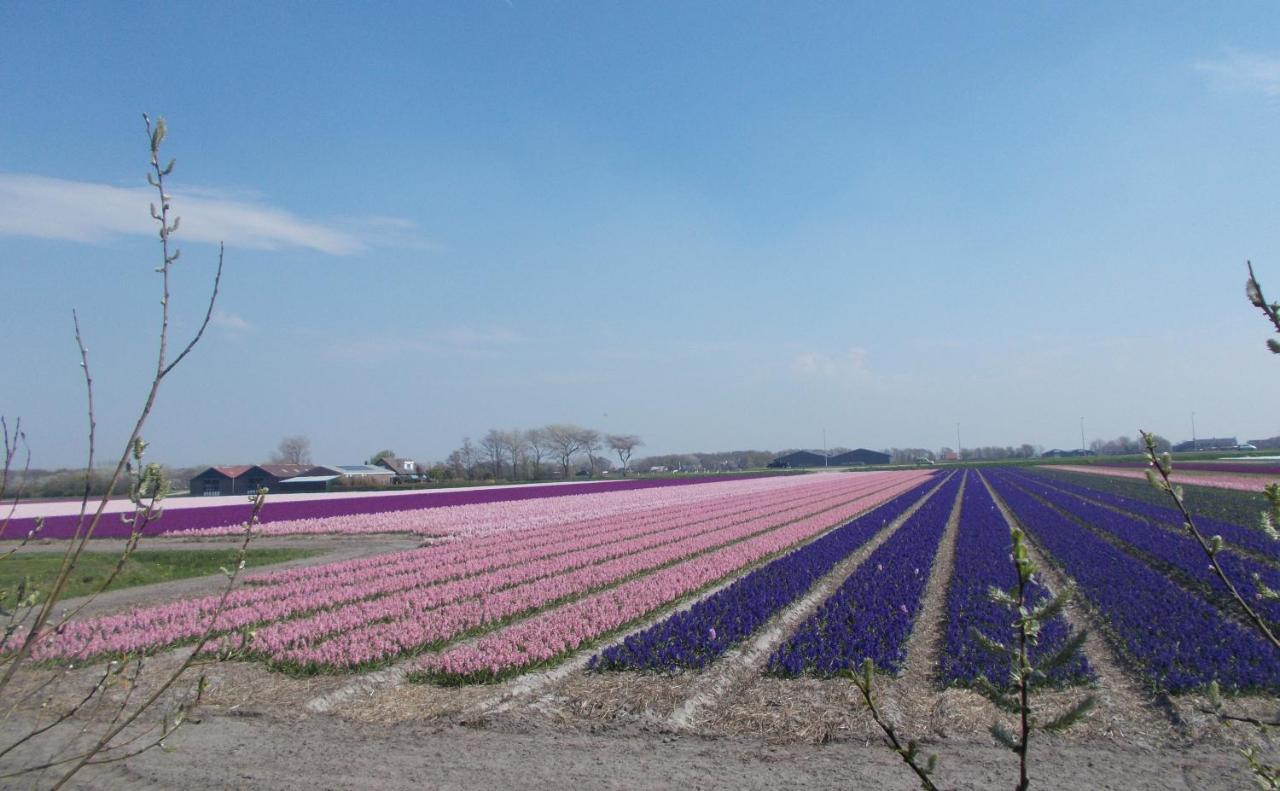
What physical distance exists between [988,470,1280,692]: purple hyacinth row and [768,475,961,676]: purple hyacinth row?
2483 mm

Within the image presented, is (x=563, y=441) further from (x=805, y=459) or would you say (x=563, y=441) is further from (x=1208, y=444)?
(x=1208, y=444)

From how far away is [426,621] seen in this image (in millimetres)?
11203

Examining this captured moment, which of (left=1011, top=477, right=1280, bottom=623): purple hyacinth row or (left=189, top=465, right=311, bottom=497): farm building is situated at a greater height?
(left=189, top=465, right=311, bottom=497): farm building

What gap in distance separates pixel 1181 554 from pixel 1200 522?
7665 mm

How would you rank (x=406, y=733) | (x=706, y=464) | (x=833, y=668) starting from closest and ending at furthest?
(x=406, y=733), (x=833, y=668), (x=706, y=464)

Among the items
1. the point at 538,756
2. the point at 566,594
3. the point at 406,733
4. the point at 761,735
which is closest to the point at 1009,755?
the point at 761,735

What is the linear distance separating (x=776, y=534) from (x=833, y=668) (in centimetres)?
1320

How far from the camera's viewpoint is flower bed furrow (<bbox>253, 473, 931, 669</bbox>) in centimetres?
957

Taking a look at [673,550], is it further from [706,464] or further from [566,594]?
[706,464]

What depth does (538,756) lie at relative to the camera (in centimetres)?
646

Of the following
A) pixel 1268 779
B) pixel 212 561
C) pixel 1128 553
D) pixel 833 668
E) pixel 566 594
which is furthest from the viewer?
pixel 212 561

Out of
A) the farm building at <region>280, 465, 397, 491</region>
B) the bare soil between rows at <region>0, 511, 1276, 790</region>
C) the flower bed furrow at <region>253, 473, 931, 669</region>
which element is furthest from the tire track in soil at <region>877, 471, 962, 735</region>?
the farm building at <region>280, 465, 397, 491</region>

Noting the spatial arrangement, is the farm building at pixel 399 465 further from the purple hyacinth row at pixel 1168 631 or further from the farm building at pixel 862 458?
the purple hyacinth row at pixel 1168 631

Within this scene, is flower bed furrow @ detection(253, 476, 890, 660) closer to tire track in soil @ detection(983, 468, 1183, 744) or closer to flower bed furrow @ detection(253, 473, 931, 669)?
flower bed furrow @ detection(253, 473, 931, 669)
